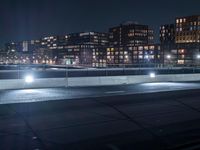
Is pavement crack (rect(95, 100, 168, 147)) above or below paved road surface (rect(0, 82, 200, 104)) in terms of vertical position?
below

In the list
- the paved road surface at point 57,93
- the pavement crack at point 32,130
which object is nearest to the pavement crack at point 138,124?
the pavement crack at point 32,130

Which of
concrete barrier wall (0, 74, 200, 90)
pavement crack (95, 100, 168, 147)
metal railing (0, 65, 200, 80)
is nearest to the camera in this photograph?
pavement crack (95, 100, 168, 147)

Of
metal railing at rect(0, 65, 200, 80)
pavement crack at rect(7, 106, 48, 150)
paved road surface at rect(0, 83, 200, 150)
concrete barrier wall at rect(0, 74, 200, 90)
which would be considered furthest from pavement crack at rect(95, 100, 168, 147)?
metal railing at rect(0, 65, 200, 80)

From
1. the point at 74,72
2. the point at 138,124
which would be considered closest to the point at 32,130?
the point at 138,124

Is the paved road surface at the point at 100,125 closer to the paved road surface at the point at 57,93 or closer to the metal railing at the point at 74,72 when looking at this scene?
the paved road surface at the point at 57,93

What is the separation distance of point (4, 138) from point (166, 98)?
12.1 meters

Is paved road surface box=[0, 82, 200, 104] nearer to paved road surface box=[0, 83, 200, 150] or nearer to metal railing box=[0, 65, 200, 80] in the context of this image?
paved road surface box=[0, 83, 200, 150]

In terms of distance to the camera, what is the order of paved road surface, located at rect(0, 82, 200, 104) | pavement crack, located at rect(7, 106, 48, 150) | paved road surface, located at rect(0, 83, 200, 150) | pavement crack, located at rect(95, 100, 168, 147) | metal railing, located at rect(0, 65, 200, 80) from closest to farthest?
pavement crack, located at rect(7, 106, 48, 150) < paved road surface, located at rect(0, 83, 200, 150) < pavement crack, located at rect(95, 100, 168, 147) < paved road surface, located at rect(0, 82, 200, 104) < metal railing, located at rect(0, 65, 200, 80)

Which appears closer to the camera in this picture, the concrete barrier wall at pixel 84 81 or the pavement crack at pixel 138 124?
the pavement crack at pixel 138 124

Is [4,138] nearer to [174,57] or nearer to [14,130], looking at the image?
[14,130]

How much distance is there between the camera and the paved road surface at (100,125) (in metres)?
9.85

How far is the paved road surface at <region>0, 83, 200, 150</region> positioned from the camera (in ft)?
32.3

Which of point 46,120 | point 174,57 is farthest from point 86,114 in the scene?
point 174,57

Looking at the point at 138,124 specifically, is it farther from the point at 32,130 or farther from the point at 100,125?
the point at 32,130
